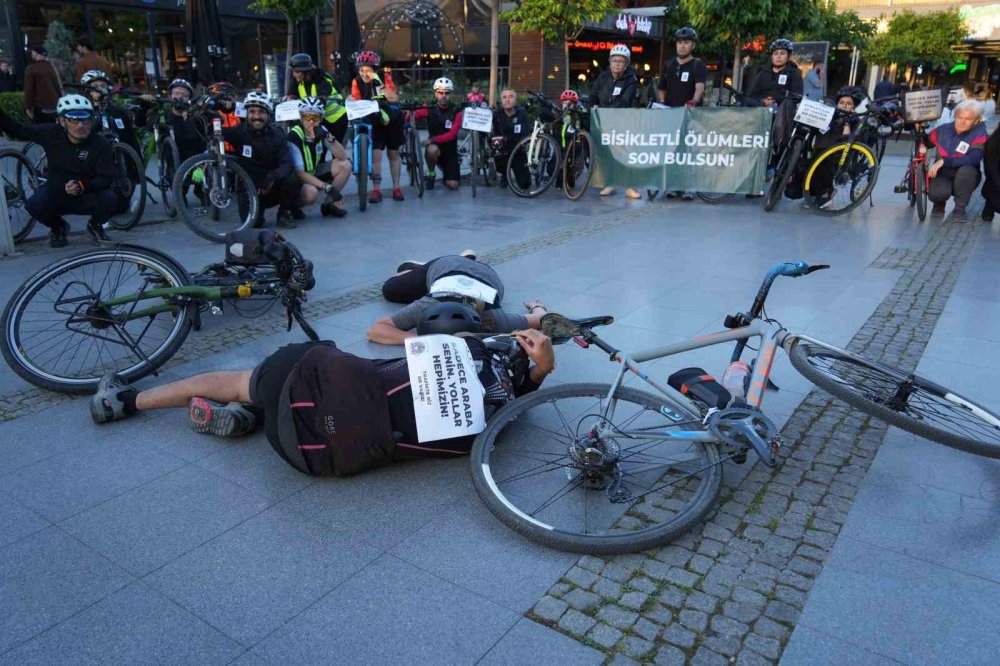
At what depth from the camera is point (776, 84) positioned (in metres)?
10.1

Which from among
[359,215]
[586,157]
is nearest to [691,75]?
[586,157]

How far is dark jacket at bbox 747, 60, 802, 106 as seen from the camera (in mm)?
10047

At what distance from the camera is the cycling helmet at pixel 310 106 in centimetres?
841

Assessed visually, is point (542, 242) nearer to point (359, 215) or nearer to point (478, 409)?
point (359, 215)

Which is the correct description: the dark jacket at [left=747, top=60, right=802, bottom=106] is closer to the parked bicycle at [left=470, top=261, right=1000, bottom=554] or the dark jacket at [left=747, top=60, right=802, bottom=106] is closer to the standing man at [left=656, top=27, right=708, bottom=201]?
the standing man at [left=656, top=27, right=708, bottom=201]

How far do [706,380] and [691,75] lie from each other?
8.23 m

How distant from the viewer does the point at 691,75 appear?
10.3m

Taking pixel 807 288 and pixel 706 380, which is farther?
pixel 807 288

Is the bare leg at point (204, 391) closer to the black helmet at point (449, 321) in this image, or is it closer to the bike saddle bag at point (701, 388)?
the black helmet at point (449, 321)

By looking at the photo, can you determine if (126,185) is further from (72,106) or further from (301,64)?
(301,64)

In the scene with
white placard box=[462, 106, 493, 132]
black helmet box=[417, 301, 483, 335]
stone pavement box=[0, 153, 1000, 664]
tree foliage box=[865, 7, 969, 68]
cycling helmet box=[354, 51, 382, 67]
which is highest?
tree foliage box=[865, 7, 969, 68]

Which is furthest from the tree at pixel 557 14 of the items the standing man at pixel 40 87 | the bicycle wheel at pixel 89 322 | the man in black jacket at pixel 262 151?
the bicycle wheel at pixel 89 322

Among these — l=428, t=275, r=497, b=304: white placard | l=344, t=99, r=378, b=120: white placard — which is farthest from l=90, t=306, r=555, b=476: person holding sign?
l=344, t=99, r=378, b=120: white placard

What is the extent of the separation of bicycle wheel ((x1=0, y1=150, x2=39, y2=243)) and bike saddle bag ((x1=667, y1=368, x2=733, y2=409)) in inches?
258
